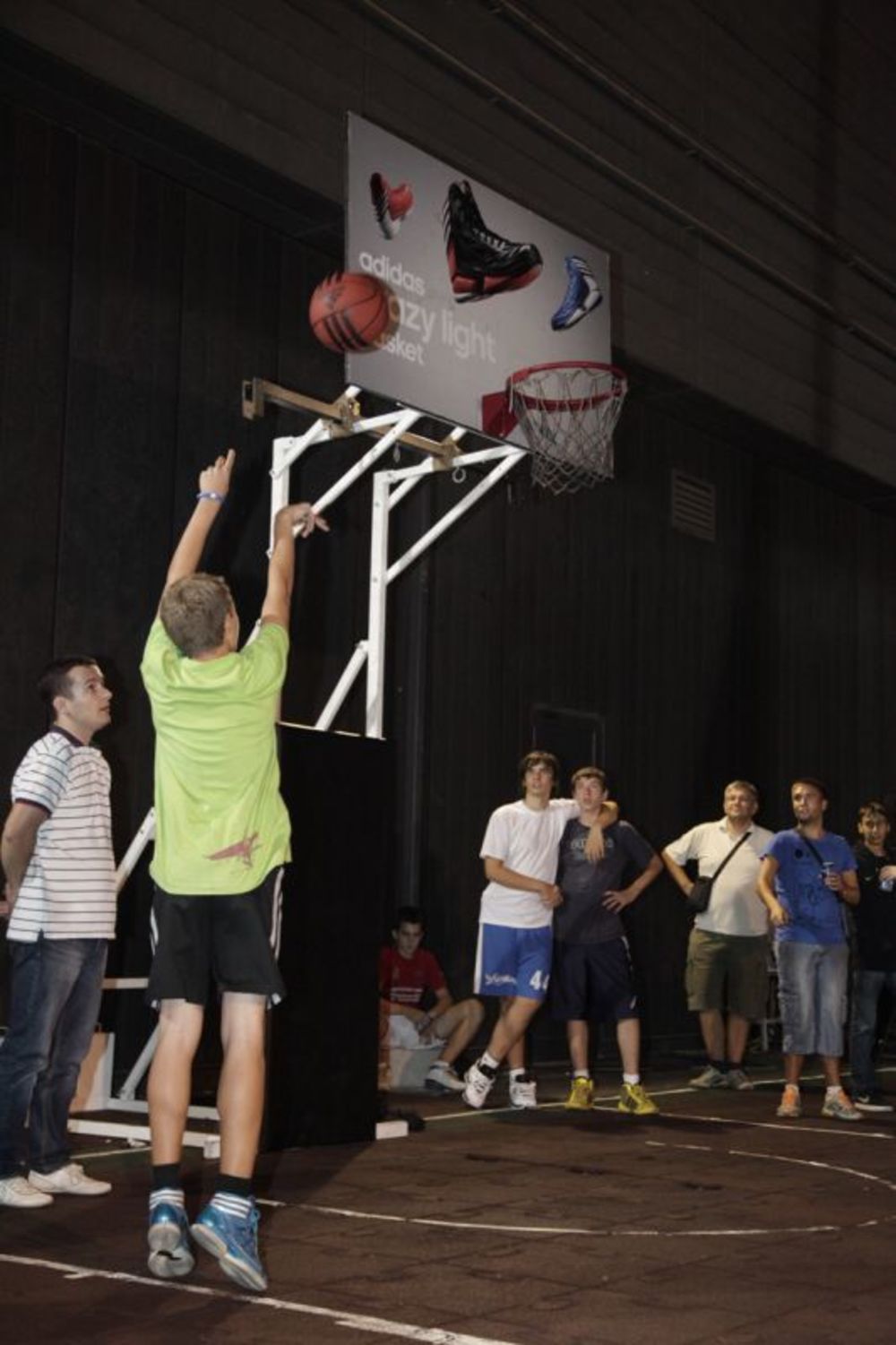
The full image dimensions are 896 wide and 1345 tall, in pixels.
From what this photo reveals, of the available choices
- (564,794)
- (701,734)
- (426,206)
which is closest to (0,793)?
(426,206)

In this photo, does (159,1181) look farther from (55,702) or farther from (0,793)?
(0,793)

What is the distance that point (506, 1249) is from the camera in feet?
15.6

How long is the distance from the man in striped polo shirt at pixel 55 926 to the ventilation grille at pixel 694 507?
831 centimetres

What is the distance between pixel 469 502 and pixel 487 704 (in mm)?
3214

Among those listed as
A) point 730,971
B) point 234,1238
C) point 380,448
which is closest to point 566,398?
point 380,448

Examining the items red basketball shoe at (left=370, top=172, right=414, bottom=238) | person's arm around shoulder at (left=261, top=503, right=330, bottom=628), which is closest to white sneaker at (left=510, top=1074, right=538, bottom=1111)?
red basketball shoe at (left=370, top=172, right=414, bottom=238)

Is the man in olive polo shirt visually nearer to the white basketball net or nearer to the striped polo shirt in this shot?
the white basketball net

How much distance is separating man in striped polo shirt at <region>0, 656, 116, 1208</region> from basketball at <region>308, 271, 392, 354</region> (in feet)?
8.23

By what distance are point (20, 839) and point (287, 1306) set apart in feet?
6.02

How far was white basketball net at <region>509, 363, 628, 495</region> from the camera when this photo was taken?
28.5 feet

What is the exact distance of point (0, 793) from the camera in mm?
8000

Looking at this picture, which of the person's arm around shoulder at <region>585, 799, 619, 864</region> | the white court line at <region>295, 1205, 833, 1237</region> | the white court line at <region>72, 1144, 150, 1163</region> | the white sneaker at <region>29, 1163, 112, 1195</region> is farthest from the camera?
the person's arm around shoulder at <region>585, 799, 619, 864</region>

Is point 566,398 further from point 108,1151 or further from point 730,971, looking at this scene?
point 108,1151

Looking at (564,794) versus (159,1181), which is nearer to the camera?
(159,1181)
